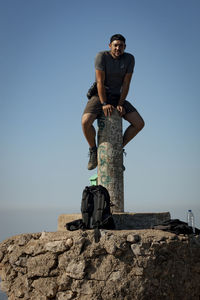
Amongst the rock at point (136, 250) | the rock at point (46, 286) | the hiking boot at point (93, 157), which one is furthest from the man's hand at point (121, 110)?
the rock at point (46, 286)

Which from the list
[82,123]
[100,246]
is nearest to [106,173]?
[82,123]

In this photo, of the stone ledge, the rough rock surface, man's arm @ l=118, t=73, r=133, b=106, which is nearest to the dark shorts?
man's arm @ l=118, t=73, r=133, b=106

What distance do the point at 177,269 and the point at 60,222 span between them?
245 centimetres

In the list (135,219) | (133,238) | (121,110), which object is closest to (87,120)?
(121,110)

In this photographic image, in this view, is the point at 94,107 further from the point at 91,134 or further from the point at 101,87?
the point at 91,134

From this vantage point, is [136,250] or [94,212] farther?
[94,212]

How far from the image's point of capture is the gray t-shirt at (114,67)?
22.4 feet

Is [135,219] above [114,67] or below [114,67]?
below

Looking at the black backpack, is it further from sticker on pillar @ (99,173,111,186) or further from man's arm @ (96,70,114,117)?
man's arm @ (96,70,114,117)

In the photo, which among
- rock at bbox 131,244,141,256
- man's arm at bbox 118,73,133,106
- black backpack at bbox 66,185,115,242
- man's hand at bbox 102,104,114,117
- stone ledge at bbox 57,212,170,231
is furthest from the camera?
man's arm at bbox 118,73,133,106

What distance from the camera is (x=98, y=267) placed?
4.64 metres

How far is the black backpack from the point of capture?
16.9ft

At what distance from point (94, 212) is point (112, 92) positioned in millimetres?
2864

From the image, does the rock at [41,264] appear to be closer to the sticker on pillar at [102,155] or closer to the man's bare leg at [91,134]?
the sticker on pillar at [102,155]
